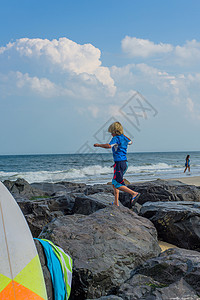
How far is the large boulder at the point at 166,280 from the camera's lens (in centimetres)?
242

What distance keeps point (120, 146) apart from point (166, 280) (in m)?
3.06

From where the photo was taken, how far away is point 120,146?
5.44 m

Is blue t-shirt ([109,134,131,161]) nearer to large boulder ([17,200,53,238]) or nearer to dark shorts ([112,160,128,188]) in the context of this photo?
dark shorts ([112,160,128,188])

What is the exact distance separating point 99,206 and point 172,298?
289cm

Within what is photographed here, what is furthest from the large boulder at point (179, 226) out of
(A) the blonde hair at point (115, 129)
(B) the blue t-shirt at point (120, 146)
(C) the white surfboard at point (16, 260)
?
Answer: (C) the white surfboard at point (16, 260)

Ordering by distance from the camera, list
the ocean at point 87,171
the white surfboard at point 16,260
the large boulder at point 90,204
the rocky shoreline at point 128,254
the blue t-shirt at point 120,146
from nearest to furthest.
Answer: the white surfboard at point 16,260, the rocky shoreline at point 128,254, the large boulder at point 90,204, the blue t-shirt at point 120,146, the ocean at point 87,171

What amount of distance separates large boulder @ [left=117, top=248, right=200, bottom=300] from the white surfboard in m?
0.79

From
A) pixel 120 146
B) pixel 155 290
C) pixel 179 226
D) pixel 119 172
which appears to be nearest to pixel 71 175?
pixel 119 172

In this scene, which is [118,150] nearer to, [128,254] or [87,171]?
[128,254]

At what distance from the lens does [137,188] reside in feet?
23.9

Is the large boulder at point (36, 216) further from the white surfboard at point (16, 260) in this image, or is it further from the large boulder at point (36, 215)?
the white surfboard at point (16, 260)

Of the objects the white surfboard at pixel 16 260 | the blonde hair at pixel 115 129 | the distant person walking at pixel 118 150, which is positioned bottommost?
the white surfboard at pixel 16 260

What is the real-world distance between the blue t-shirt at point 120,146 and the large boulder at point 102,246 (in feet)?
5.32

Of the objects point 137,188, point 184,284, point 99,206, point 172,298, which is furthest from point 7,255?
point 137,188
